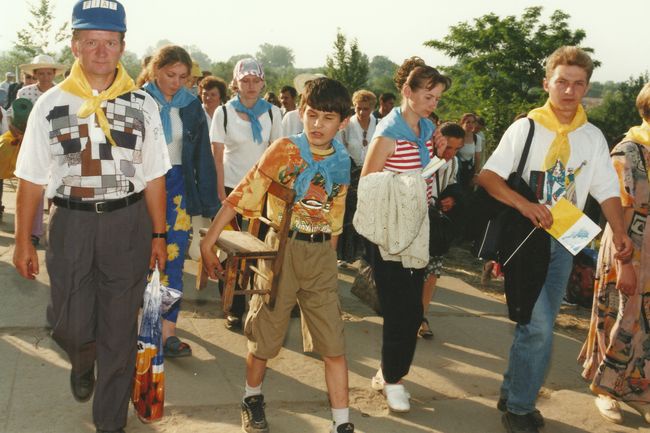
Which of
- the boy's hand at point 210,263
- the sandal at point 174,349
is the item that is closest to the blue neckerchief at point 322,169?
the boy's hand at point 210,263

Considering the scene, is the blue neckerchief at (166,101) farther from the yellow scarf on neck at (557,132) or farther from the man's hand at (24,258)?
the yellow scarf on neck at (557,132)

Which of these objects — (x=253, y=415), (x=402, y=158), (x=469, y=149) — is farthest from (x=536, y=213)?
(x=469, y=149)

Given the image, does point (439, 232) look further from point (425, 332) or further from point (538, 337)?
point (425, 332)

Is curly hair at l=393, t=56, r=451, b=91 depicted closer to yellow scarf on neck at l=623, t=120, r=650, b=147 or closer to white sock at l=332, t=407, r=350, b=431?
yellow scarf on neck at l=623, t=120, r=650, b=147

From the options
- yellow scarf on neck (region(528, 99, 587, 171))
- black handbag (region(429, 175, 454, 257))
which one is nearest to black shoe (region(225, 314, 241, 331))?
black handbag (region(429, 175, 454, 257))

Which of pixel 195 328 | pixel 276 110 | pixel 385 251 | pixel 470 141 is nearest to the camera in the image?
pixel 385 251

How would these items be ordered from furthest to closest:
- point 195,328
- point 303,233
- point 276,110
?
point 276,110 < point 195,328 < point 303,233

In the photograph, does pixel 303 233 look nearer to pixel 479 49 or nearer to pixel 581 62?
pixel 581 62

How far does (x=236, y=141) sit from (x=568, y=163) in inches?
104

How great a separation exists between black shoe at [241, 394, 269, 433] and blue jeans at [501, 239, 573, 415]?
1.45 m

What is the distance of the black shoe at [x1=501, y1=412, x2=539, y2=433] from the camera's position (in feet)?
13.0

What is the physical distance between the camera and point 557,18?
3178 centimetres

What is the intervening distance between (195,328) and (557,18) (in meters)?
30.4

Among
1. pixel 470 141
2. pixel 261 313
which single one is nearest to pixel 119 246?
pixel 261 313
